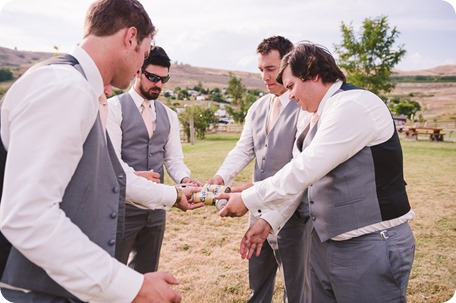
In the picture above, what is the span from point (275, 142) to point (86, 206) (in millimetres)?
2192

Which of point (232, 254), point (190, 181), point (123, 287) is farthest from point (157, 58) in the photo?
point (232, 254)

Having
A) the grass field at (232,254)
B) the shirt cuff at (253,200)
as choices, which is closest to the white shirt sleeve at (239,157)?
the shirt cuff at (253,200)

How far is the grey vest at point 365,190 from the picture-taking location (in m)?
2.20

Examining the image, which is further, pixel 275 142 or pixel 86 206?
pixel 275 142

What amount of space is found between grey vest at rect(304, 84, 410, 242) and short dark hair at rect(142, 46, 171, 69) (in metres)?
2.24

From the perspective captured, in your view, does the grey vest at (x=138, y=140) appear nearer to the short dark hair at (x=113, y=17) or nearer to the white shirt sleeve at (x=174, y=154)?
the white shirt sleeve at (x=174, y=154)

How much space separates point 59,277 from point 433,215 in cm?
810

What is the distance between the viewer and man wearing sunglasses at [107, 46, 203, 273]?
3.54 metres

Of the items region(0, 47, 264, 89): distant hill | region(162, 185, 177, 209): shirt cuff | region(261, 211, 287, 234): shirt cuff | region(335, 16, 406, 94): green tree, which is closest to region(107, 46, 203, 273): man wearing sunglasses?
region(162, 185, 177, 209): shirt cuff

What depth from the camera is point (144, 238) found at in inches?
149

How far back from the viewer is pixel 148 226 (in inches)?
147

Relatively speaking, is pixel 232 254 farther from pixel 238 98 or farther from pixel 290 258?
pixel 238 98

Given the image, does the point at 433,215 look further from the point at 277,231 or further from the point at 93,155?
the point at 93,155

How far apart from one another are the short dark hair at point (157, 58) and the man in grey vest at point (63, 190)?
84.7 inches
